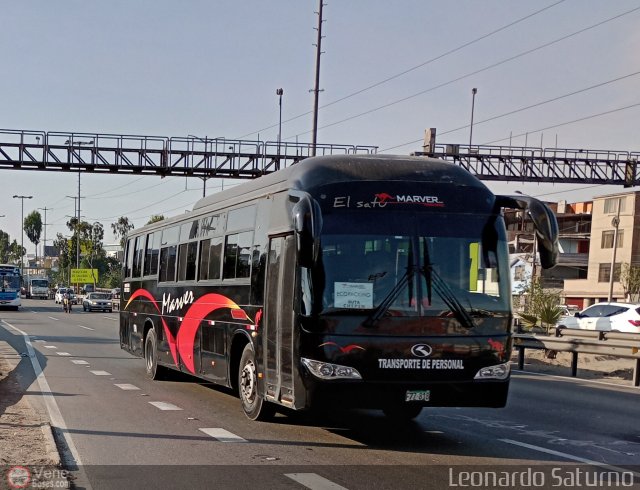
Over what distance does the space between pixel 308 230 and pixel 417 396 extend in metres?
2.13

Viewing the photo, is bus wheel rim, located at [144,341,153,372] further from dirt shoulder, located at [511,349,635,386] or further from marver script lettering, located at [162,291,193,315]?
dirt shoulder, located at [511,349,635,386]

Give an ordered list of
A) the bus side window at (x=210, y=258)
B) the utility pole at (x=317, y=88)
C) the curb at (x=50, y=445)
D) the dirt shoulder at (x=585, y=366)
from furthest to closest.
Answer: the utility pole at (x=317, y=88), the dirt shoulder at (x=585, y=366), the bus side window at (x=210, y=258), the curb at (x=50, y=445)

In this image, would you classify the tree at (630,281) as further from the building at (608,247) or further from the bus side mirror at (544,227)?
the bus side mirror at (544,227)

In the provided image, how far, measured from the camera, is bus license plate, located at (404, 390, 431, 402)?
958cm

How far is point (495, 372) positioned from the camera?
389 inches

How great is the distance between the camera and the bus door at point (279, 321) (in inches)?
397

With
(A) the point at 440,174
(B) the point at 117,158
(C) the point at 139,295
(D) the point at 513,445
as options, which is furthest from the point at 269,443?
(B) the point at 117,158

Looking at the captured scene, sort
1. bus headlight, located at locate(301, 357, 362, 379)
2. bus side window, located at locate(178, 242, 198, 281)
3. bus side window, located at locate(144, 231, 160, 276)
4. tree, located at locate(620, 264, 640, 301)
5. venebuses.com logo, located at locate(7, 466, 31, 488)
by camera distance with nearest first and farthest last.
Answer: venebuses.com logo, located at locate(7, 466, 31, 488), bus headlight, located at locate(301, 357, 362, 379), bus side window, located at locate(178, 242, 198, 281), bus side window, located at locate(144, 231, 160, 276), tree, located at locate(620, 264, 640, 301)

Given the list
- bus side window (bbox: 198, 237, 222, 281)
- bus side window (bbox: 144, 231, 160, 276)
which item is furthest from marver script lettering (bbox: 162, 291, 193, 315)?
bus side window (bbox: 144, 231, 160, 276)

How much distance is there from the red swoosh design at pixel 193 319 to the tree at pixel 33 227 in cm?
17956

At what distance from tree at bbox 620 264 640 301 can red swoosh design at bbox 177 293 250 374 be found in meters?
55.1

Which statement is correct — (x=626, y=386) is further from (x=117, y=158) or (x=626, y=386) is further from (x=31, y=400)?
(x=117, y=158)

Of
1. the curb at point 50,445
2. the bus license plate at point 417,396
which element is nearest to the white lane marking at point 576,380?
the bus license plate at point 417,396

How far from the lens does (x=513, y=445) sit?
10.2 meters
